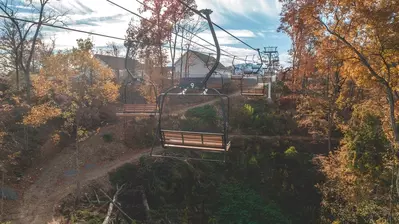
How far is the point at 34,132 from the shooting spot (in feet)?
45.7

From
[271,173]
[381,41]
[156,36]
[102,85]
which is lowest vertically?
[271,173]

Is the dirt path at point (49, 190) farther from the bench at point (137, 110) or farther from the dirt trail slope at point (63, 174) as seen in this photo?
the bench at point (137, 110)

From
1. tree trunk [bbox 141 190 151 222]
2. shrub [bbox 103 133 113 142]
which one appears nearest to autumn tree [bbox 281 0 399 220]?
tree trunk [bbox 141 190 151 222]

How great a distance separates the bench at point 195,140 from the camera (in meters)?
5.26

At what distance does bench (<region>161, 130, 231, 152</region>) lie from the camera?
5.26m

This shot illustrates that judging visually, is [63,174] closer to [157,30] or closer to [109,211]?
[109,211]

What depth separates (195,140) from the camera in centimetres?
549

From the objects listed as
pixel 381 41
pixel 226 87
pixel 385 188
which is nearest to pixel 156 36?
pixel 226 87

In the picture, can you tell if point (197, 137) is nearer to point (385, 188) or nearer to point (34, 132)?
point (385, 188)

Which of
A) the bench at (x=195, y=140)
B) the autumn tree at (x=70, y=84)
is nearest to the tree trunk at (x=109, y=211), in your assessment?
the autumn tree at (x=70, y=84)

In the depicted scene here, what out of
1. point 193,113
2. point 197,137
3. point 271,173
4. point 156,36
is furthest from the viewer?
point 193,113

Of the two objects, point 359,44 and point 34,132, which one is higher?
Result: point 359,44

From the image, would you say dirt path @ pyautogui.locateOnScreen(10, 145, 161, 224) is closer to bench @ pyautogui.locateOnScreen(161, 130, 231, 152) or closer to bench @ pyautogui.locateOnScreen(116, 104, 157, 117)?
bench @ pyautogui.locateOnScreen(116, 104, 157, 117)

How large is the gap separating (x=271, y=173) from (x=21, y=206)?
41.4 ft
